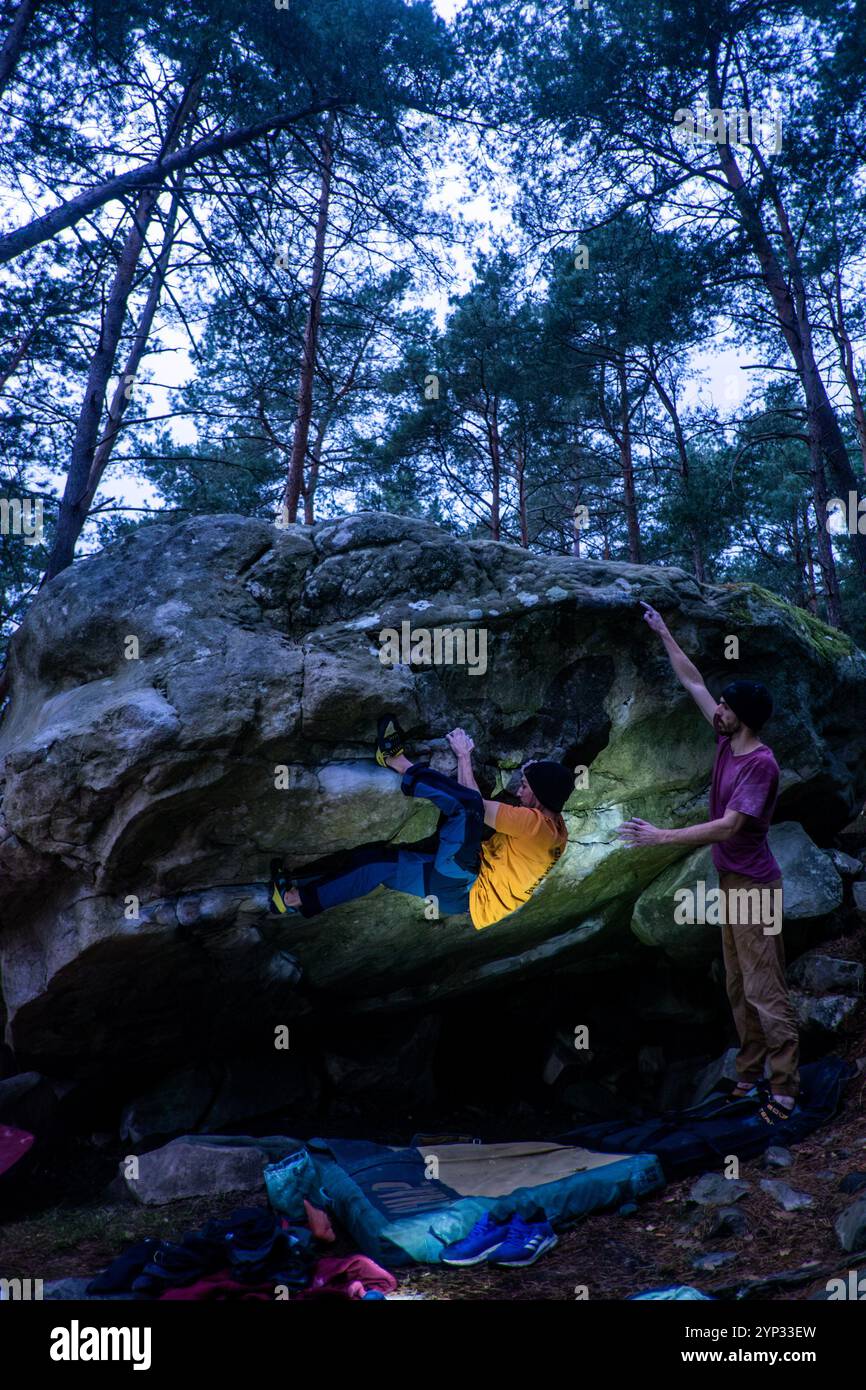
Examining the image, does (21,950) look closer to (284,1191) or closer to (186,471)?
(284,1191)

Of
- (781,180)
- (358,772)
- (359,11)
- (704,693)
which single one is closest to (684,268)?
(781,180)

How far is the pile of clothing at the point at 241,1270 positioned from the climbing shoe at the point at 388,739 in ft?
8.70

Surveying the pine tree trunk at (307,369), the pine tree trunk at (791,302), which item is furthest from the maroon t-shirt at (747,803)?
the pine tree trunk at (307,369)

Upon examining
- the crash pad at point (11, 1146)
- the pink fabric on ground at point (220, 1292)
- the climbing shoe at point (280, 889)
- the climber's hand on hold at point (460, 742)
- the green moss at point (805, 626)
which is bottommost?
the crash pad at point (11, 1146)

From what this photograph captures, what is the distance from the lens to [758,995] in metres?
5.89

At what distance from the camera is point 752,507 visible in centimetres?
1600

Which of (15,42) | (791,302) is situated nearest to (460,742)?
(791,302)

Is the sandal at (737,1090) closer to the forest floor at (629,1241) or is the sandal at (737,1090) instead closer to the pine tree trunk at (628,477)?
the forest floor at (629,1241)

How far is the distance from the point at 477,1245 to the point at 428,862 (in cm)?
212

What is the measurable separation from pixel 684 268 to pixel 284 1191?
983 cm

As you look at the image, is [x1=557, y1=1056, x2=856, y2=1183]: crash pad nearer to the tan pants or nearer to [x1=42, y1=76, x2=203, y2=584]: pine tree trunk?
the tan pants

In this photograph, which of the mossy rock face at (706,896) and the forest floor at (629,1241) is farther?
the mossy rock face at (706,896)

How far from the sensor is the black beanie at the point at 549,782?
5715mm

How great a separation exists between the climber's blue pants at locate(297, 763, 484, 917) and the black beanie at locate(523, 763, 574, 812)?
38 centimetres
